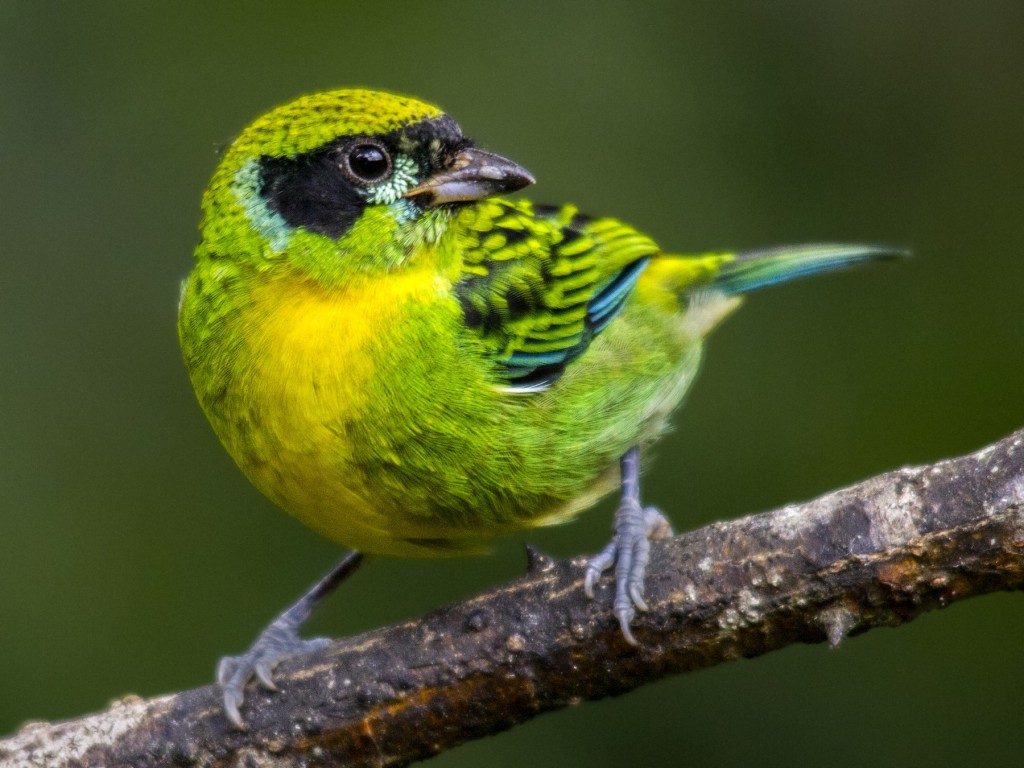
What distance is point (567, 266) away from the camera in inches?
185

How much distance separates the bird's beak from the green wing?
28cm

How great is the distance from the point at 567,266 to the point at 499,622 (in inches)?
58.4

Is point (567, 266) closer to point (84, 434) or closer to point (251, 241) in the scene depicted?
point (251, 241)

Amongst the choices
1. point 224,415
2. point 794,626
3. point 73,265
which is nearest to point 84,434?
point 73,265

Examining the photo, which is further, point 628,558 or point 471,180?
point 471,180

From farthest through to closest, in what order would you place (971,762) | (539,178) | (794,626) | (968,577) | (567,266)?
(539,178) < (971,762) < (567,266) < (794,626) < (968,577)

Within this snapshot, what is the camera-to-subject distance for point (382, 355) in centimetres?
387

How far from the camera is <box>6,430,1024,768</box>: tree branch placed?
10.4 feet

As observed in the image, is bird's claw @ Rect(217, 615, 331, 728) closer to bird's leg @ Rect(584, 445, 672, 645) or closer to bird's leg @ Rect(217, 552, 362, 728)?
bird's leg @ Rect(217, 552, 362, 728)

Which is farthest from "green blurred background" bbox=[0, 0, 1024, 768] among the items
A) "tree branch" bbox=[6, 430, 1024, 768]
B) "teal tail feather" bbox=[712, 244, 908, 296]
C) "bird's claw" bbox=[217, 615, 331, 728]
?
"tree branch" bbox=[6, 430, 1024, 768]

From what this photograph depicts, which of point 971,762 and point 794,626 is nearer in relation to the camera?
point 794,626

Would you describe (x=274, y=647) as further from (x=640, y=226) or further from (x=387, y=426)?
(x=640, y=226)

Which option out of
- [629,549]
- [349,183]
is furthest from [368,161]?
[629,549]

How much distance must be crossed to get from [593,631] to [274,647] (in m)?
1.26
